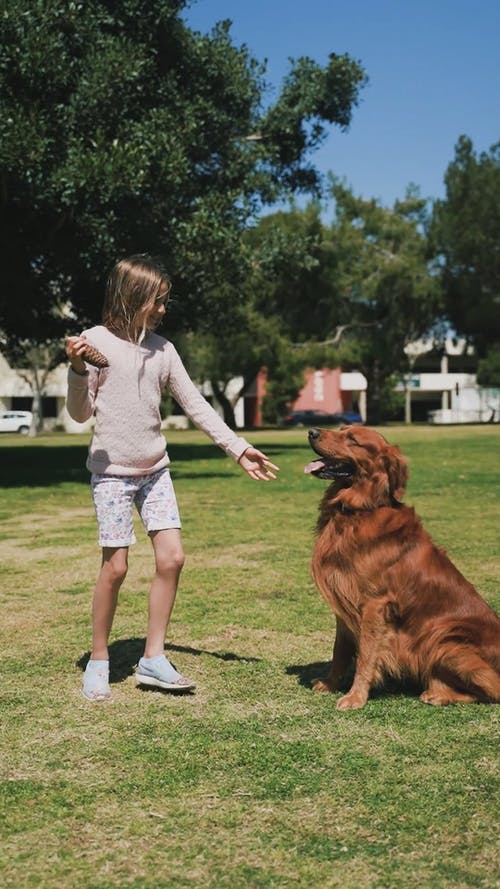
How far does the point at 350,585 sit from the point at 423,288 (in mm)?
52495

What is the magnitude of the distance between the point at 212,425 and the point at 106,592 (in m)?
1.04

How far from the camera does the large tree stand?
1552 centimetres

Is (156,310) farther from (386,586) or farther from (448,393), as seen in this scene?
(448,393)

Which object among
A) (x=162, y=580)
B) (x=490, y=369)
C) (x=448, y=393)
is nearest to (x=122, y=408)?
(x=162, y=580)

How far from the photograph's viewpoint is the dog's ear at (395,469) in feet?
14.4

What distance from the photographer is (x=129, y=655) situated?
212 inches

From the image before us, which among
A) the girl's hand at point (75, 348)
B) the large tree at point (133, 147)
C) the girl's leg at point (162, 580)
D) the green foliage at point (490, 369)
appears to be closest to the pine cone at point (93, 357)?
the girl's hand at point (75, 348)

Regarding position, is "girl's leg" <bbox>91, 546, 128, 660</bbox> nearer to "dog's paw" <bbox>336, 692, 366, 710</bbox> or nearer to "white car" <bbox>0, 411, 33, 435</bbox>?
"dog's paw" <bbox>336, 692, 366, 710</bbox>

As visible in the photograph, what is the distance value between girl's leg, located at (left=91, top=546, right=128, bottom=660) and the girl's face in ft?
3.80

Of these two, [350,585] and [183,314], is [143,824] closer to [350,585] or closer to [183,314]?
[350,585]

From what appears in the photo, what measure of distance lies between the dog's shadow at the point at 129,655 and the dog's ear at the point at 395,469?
145 centimetres

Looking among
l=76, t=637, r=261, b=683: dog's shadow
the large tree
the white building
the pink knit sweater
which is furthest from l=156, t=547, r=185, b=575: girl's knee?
the white building

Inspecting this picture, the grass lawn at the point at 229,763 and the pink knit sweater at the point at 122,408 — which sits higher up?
the pink knit sweater at the point at 122,408

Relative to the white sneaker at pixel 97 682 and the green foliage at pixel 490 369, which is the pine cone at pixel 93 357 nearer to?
the white sneaker at pixel 97 682
